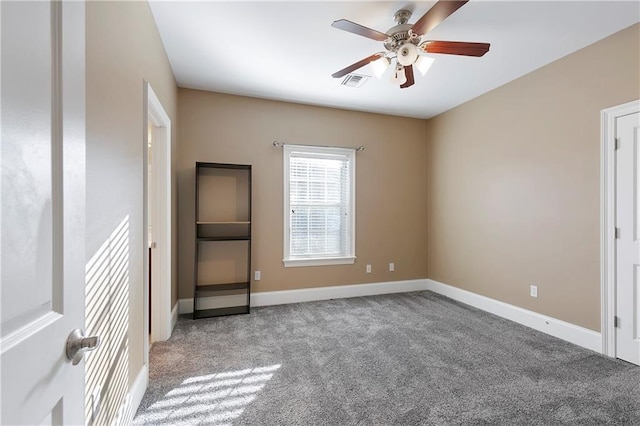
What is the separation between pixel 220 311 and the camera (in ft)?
11.8

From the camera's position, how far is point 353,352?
2658 mm

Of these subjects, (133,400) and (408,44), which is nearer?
(133,400)

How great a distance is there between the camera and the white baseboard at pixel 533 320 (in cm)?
275

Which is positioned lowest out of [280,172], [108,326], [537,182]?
[108,326]

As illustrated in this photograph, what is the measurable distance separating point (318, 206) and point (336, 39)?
2182 millimetres

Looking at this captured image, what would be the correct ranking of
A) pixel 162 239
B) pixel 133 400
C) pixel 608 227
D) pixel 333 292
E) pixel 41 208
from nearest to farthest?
pixel 41 208 < pixel 133 400 < pixel 608 227 < pixel 162 239 < pixel 333 292

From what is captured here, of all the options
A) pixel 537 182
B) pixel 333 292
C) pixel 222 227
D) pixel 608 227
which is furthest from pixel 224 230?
pixel 608 227

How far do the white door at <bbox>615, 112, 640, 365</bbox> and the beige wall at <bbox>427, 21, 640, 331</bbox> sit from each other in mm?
150

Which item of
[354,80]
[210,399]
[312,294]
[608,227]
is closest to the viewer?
[210,399]

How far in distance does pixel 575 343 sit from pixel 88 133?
3.98 metres

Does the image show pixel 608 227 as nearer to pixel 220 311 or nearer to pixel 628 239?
pixel 628 239

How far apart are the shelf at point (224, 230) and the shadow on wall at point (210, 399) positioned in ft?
5.43

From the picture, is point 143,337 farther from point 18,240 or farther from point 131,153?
point 18,240

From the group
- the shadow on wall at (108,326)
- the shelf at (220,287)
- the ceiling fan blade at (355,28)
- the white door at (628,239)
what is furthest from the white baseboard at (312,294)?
the ceiling fan blade at (355,28)
